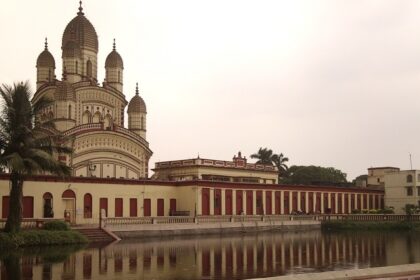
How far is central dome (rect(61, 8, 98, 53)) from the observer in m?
60.5

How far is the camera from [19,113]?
3331 cm

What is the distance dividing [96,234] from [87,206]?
7286 mm

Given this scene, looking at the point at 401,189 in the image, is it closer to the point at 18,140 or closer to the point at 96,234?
the point at 96,234

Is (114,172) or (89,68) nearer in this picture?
(114,172)

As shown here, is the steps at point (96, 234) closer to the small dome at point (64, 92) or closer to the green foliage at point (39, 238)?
the green foliage at point (39, 238)

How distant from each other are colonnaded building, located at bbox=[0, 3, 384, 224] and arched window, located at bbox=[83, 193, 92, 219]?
0.27 ft

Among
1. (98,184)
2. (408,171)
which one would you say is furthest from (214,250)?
(408,171)

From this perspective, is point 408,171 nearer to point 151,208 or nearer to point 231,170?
point 231,170

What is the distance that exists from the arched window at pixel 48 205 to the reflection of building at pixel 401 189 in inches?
1691

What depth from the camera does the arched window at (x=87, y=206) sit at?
154 ft

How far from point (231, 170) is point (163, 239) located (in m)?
23.0

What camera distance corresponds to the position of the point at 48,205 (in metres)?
44.8

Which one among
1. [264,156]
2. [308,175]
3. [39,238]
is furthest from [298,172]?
[39,238]

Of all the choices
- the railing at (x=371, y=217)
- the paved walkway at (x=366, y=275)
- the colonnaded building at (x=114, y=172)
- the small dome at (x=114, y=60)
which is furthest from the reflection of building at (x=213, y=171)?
the paved walkway at (x=366, y=275)
